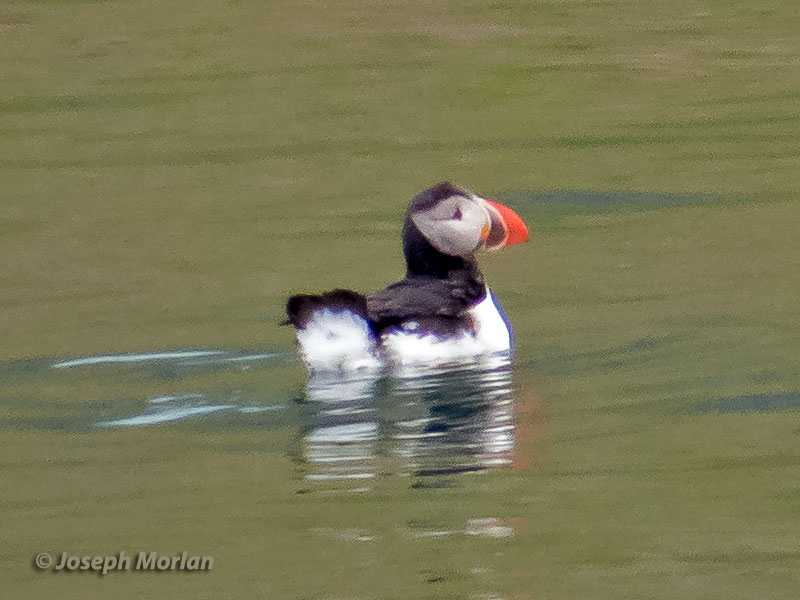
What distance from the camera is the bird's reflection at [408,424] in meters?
6.63

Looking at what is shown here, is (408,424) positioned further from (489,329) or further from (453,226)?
(453,226)

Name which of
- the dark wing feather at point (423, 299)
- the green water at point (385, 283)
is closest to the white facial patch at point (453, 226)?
the dark wing feather at point (423, 299)

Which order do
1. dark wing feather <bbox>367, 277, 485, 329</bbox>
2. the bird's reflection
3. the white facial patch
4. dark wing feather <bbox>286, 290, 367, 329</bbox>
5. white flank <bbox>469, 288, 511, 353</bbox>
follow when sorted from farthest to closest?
the white facial patch, white flank <bbox>469, 288, 511, 353</bbox>, dark wing feather <bbox>367, 277, 485, 329</bbox>, dark wing feather <bbox>286, 290, 367, 329</bbox>, the bird's reflection

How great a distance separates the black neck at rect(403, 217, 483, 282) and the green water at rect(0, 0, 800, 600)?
423 mm

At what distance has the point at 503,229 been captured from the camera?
8453 millimetres

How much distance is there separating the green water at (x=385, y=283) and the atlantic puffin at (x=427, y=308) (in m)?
0.15

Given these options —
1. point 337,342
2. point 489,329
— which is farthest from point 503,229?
point 337,342

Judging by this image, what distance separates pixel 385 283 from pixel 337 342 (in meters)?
2.41

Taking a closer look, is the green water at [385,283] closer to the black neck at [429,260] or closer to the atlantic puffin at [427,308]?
the atlantic puffin at [427,308]

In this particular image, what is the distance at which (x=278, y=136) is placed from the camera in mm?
13031

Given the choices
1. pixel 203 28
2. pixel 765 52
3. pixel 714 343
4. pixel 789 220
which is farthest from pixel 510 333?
pixel 203 28

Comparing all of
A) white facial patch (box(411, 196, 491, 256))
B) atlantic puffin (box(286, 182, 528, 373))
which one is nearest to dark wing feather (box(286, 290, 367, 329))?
atlantic puffin (box(286, 182, 528, 373))

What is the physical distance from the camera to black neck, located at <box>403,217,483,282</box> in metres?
8.37

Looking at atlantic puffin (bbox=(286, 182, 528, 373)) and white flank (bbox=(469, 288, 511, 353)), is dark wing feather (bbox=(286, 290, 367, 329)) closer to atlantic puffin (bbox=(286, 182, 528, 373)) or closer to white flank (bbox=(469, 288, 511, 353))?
atlantic puffin (bbox=(286, 182, 528, 373))
